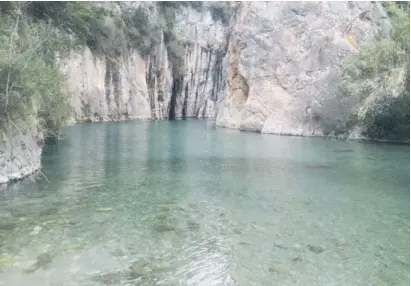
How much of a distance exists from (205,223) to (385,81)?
10099 mm

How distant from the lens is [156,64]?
55.8 meters

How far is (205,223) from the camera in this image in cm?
981

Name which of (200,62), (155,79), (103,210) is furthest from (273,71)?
(200,62)

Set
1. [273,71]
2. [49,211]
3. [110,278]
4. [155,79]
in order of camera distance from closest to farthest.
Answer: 1. [110,278]
2. [49,211]
3. [273,71]
4. [155,79]

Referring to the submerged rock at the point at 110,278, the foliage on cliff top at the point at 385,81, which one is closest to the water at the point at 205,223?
the submerged rock at the point at 110,278

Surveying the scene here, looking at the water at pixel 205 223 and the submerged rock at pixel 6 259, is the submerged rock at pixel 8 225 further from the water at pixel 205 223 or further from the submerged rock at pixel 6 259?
the submerged rock at pixel 6 259

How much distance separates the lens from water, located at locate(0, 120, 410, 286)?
7.16 metres

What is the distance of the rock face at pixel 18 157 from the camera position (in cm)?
1284

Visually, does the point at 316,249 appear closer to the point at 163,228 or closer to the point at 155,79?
the point at 163,228

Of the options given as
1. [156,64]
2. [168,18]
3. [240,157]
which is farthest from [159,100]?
[240,157]

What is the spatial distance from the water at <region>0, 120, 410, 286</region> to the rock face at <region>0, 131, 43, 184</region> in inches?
27.2

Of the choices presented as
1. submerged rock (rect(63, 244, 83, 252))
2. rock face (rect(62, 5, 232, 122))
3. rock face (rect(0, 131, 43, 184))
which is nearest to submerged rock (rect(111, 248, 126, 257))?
submerged rock (rect(63, 244, 83, 252))

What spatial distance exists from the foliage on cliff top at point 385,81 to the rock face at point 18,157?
36.6ft

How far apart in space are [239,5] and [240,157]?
2447 cm
